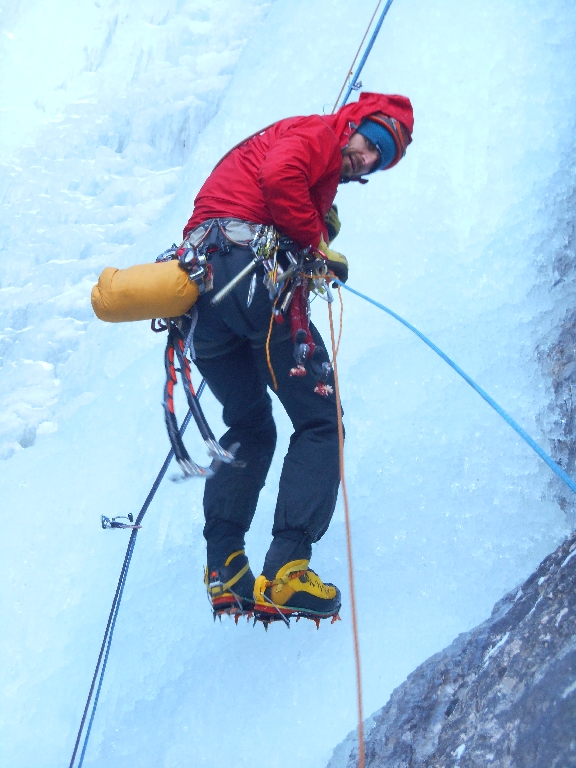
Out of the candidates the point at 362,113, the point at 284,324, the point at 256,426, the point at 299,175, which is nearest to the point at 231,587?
the point at 256,426

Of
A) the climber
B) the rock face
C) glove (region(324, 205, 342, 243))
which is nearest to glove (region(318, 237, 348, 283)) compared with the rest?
the climber

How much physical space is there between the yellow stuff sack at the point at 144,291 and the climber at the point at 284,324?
8cm

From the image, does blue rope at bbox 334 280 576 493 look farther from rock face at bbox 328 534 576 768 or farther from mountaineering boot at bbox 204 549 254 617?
mountaineering boot at bbox 204 549 254 617

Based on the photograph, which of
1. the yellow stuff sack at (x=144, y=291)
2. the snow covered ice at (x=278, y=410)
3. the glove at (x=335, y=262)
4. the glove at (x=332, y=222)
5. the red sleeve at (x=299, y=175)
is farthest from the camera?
the snow covered ice at (x=278, y=410)

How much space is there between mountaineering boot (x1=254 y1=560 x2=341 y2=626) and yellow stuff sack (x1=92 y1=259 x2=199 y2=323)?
0.63m

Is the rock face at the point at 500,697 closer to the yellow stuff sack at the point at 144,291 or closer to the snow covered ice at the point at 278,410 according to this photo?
the snow covered ice at the point at 278,410

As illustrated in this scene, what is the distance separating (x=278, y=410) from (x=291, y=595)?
1421 millimetres

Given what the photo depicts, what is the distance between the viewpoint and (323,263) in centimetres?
175

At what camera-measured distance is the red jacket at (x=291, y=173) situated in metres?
1.55

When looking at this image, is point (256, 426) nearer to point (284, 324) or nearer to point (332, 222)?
point (284, 324)

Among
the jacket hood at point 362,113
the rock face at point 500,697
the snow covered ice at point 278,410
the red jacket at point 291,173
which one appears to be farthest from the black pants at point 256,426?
the snow covered ice at point 278,410

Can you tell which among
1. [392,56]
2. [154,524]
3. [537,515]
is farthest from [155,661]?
[392,56]

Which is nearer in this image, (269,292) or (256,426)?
(269,292)

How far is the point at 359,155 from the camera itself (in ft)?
5.64
